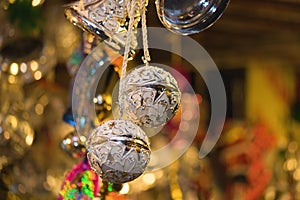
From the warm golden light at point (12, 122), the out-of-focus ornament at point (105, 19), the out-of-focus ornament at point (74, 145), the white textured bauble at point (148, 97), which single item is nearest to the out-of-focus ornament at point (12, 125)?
the warm golden light at point (12, 122)

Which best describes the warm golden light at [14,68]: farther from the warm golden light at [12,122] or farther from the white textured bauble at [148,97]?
the white textured bauble at [148,97]

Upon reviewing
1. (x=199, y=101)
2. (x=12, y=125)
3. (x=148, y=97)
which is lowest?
(x=199, y=101)

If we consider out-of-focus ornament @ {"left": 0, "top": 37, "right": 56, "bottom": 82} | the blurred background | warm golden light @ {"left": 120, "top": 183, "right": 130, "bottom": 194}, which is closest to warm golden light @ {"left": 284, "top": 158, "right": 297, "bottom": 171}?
the blurred background

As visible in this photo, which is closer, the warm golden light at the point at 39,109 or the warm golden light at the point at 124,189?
the warm golden light at the point at 124,189

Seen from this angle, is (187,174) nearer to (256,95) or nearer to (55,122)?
(55,122)

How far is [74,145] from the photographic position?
96cm

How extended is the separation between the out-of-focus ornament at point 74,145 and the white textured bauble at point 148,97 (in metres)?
0.24

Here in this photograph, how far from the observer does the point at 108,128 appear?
681 mm

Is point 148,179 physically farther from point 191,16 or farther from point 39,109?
point 191,16

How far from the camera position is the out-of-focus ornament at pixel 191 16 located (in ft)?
2.54

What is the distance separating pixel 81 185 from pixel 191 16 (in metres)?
0.25

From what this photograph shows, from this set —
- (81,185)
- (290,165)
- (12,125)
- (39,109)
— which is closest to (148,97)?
(81,185)

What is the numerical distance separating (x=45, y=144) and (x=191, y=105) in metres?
0.64

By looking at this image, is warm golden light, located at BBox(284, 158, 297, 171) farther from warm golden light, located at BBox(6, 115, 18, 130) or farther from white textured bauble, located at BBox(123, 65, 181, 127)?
white textured bauble, located at BBox(123, 65, 181, 127)
